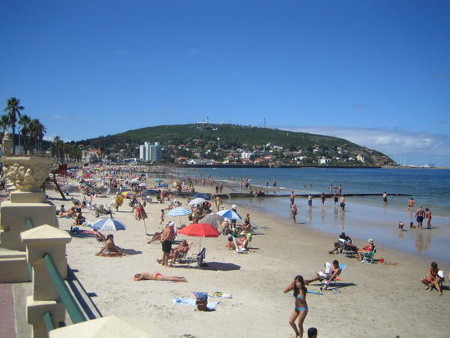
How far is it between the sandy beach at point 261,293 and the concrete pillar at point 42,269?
14.3ft

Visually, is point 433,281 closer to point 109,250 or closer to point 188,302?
point 188,302

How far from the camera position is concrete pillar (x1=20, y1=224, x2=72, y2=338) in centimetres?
287

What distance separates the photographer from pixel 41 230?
2.92 m

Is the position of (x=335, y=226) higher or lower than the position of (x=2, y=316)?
lower

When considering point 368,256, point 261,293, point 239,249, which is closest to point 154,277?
point 261,293

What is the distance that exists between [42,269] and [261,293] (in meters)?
7.72

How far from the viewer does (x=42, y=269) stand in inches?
118

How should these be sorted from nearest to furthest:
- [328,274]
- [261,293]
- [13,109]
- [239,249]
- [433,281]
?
[261,293] → [328,274] → [433,281] → [239,249] → [13,109]

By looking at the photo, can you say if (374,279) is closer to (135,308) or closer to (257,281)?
(257,281)

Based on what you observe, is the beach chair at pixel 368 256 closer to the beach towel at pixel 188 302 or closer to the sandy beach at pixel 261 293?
the sandy beach at pixel 261 293

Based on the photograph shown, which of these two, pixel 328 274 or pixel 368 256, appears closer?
pixel 328 274

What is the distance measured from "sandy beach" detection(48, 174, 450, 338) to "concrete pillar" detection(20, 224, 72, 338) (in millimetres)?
4361

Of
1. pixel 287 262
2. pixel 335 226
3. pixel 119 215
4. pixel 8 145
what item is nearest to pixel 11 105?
pixel 119 215

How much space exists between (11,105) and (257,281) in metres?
58.0
